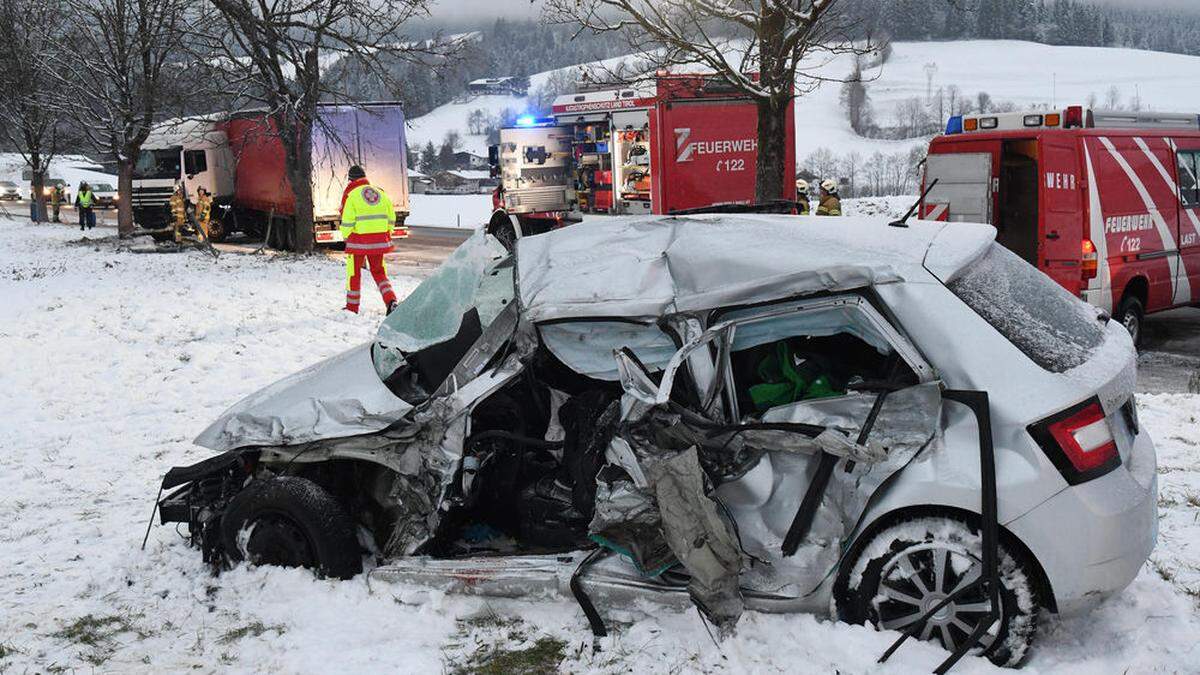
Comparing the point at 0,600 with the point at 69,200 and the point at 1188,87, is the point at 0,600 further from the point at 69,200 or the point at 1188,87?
the point at 1188,87

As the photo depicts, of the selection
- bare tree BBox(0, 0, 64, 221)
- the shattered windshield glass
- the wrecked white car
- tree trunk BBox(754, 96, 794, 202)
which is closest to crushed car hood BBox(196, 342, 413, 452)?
the wrecked white car

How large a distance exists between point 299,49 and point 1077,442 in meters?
18.1

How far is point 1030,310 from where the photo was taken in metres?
3.80

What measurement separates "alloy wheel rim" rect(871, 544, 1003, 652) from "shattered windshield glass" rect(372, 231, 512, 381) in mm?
1983

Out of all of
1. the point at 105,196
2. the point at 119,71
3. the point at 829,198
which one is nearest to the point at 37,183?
the point at 105,196

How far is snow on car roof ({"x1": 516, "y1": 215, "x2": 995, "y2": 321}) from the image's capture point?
3695 millimetres

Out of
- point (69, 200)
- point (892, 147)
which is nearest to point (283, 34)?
point (69, 200)

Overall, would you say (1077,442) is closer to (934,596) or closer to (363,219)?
(934,596)

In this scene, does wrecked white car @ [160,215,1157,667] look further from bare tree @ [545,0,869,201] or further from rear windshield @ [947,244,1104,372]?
bare tree @ [545,0,869,201]

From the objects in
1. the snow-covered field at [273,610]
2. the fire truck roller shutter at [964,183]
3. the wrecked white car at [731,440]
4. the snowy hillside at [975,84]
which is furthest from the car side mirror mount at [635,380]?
the snowy hillside at [975,84]

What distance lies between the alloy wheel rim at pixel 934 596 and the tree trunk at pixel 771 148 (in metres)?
9.33

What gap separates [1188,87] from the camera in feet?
356

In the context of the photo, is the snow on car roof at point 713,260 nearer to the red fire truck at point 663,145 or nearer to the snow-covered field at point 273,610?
the snow-covered field at point 273,610

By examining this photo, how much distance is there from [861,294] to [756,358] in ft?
1.92
